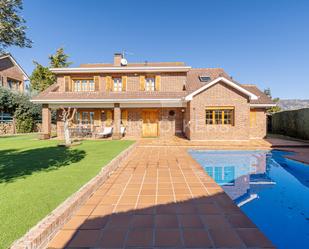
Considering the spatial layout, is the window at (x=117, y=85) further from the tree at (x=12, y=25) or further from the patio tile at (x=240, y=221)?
the patio tile at (x=240, y=221)

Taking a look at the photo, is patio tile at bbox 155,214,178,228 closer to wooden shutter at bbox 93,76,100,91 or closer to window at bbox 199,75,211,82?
wooden shutter at bbox 93,76,100,91

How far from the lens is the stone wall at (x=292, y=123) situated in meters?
17.1

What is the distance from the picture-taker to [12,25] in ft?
19.2

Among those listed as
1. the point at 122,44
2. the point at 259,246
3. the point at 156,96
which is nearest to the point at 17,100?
the point at 122,44

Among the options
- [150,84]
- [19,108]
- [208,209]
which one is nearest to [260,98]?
[150,84]

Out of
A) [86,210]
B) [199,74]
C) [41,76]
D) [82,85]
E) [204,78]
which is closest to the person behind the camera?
[86,210]

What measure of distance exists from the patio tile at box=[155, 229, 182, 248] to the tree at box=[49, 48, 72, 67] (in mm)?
45107

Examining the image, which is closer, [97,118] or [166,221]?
[166,221]

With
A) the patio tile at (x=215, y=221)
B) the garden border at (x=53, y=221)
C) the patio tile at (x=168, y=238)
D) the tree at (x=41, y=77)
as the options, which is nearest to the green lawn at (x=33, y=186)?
the garden border at (x=53, y=221)

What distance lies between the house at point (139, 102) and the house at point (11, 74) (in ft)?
54.8

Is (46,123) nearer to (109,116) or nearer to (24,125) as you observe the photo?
(109,116)

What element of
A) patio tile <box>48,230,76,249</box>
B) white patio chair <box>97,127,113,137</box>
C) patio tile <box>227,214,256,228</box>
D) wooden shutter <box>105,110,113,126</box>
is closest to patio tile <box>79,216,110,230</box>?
patio tile <box>48,230,76,249</box>

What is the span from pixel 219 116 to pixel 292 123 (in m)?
9.55

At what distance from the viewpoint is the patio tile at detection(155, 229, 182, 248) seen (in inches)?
121
